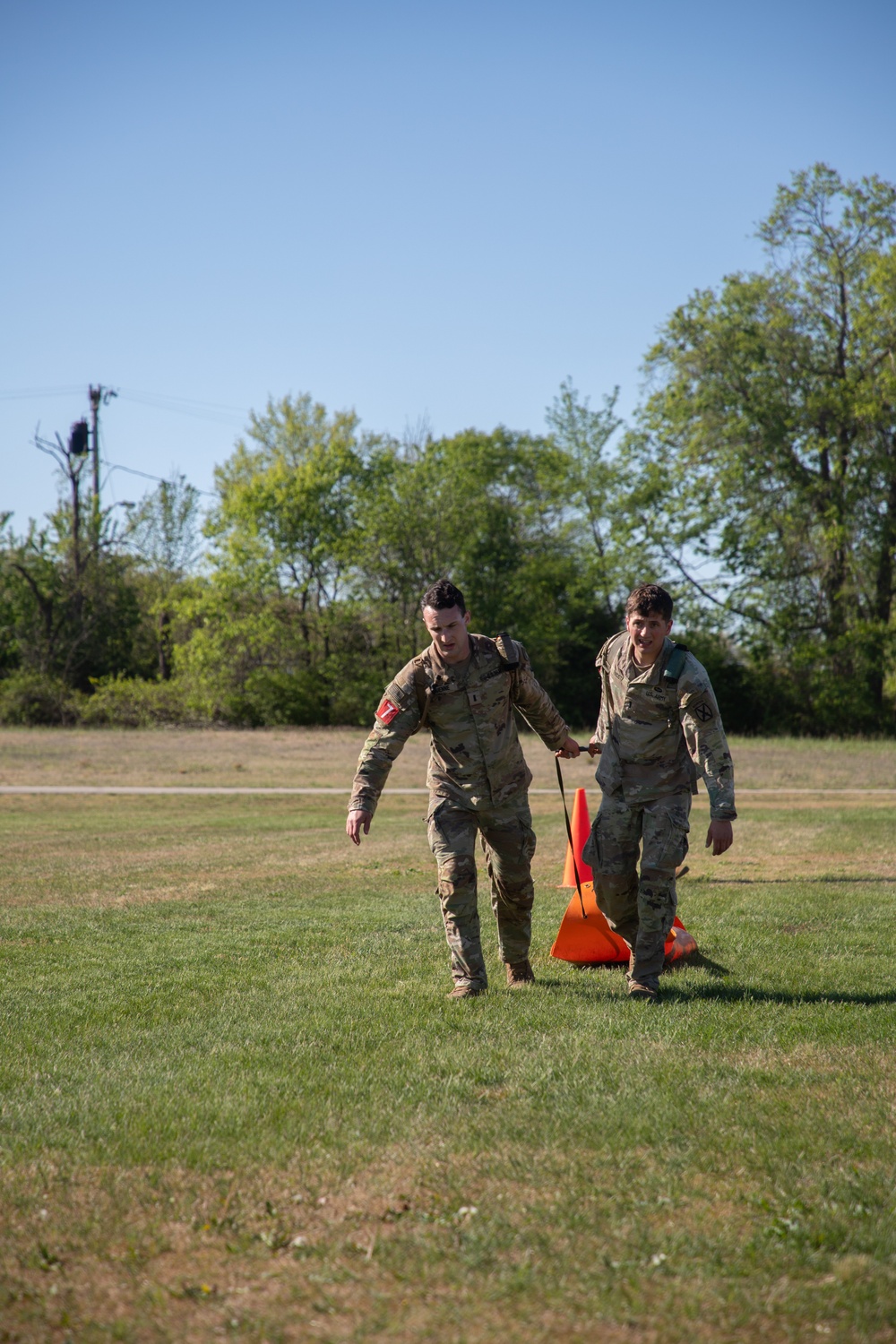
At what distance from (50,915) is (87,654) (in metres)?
36.6

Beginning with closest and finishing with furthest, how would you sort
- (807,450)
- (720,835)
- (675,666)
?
1. (720,835)
2. (675,666)
3. (807,450)

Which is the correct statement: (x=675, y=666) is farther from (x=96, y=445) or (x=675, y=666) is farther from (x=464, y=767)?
(x=96, y=445)

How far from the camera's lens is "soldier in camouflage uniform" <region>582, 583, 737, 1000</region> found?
19.0 feet

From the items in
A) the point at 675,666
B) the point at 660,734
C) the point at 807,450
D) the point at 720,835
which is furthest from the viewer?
the point at 807,450

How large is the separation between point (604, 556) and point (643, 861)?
3608cm

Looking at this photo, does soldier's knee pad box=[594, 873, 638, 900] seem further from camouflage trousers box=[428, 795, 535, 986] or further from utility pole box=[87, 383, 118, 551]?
utility pole box=[87, 383, 118, 551]

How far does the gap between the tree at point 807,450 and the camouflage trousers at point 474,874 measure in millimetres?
31828

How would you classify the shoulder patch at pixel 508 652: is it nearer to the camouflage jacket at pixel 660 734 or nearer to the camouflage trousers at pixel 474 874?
the camouflage jacket at pixel 660 734

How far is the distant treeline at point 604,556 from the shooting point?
36625 mm

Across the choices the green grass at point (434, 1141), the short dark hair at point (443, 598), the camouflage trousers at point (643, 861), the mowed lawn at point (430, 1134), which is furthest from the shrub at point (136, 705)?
the camouflage trousers at point (643, 861)

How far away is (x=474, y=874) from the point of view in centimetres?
609

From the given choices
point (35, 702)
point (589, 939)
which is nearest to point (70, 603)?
point (35, 702)

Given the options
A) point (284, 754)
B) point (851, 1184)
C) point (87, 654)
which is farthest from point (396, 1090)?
point (87, 654)

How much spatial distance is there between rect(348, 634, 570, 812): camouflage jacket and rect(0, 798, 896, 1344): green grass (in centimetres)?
109
